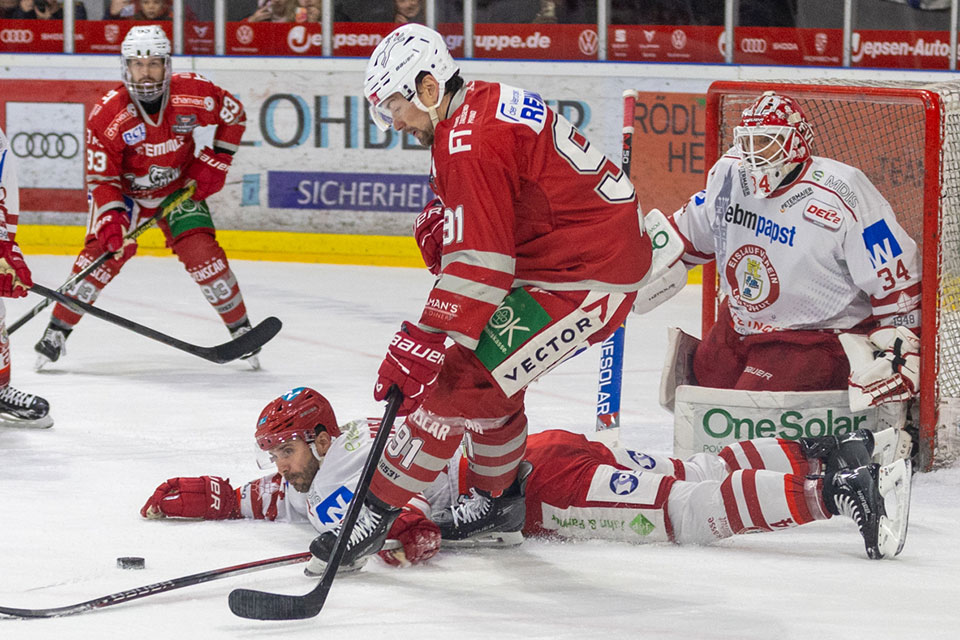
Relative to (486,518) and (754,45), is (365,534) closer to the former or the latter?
(486,518)

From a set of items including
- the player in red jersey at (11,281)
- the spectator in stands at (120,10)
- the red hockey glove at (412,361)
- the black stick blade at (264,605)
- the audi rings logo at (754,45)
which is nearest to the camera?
the black stick blade at (264,605)

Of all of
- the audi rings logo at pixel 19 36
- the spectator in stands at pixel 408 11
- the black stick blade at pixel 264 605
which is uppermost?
the spectator in stands at pixel 408 11

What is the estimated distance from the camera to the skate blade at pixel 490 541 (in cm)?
302

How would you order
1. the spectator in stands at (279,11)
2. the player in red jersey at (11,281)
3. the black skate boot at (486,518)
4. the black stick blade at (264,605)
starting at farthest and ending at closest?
the spectator in stands at (279,11) < the player in red jersey at (11,281) < the black skate boot at (486,518) < the black stick blade at (264,605)

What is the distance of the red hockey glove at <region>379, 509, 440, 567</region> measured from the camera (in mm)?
2867

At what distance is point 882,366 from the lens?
141 inches

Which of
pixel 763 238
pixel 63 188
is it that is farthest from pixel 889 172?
pixel 63 188

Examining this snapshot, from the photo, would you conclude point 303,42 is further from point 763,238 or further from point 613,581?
point 613,581

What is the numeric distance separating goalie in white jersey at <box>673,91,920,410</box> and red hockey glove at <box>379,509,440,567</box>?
4.00 ft

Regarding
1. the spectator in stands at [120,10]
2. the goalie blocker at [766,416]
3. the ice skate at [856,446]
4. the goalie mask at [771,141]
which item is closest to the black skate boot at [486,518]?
the ice skate at [856,446]

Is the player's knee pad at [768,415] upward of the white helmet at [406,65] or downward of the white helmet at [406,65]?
downward

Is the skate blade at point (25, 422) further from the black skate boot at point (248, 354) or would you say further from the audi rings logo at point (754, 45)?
the audi rings logo at point (754, 45)

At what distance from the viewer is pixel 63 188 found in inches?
318

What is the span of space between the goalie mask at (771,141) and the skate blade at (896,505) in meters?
1.03
